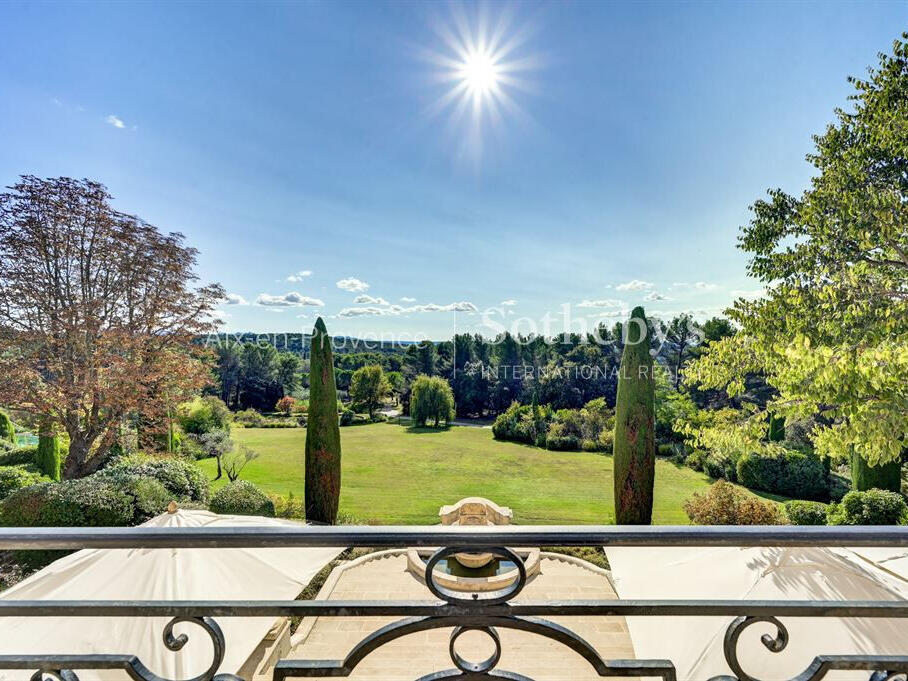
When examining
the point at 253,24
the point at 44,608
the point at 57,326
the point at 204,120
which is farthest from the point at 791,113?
the point at 57,326

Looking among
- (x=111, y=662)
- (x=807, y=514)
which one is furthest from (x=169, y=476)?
(x=807, y=514)

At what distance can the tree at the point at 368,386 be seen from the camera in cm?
2555

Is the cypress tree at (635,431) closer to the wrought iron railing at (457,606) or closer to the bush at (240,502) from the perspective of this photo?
the bush at (240,502)

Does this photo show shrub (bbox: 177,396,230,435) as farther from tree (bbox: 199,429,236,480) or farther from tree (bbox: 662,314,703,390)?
tree (bbox: 662,314,703,390)

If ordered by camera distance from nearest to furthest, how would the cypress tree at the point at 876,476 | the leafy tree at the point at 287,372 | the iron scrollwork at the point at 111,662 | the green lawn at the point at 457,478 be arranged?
the iron scrollwork at the point at 111,662 < the cypress tree at the point at 876,476 < the green lawn at the point at 457,478 < the leafy tree at the point at 287,372

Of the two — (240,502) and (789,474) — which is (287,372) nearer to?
(240,502)

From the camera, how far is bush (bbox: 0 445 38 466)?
10070 mm

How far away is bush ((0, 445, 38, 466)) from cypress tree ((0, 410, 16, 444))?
2872 mm

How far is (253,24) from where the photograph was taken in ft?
14.1

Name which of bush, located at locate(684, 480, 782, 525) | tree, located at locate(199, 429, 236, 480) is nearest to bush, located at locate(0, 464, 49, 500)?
tree, located at locate(199, 429, 236, 480)

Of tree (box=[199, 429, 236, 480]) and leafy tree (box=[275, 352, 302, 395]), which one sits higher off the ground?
leafy tree (box=[275, 352, 302, 395])

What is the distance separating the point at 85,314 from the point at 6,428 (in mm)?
7951

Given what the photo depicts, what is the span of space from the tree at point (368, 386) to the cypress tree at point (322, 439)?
1613 centimetres

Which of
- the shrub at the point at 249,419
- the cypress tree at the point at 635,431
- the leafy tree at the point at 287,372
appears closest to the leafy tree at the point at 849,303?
the cypress tree at the point at 635,431
